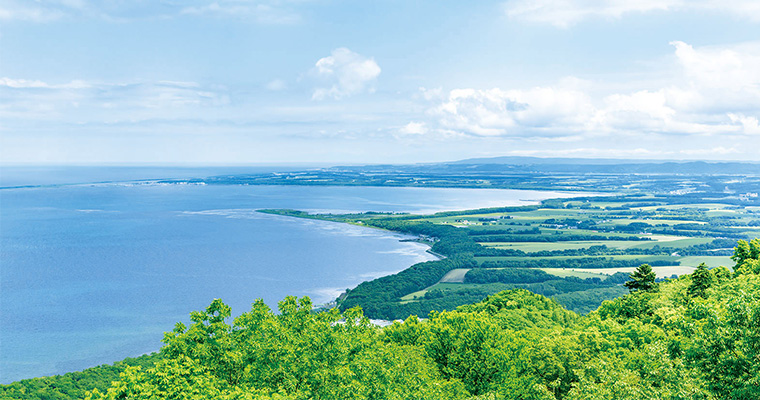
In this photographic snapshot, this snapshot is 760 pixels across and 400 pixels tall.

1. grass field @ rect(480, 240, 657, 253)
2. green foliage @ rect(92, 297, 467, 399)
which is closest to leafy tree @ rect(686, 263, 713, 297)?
green foliage @ rect(92, 297, 467, 399)

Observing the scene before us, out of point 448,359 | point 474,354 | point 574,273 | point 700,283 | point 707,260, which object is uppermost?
point 700,283

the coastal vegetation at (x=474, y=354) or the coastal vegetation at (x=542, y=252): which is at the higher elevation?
the coastal vegetation at (x=474, y=354)

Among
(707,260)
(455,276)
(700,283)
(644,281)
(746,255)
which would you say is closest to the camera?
(700,283)

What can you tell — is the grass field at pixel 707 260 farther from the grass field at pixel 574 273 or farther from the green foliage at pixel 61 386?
the green foliage at pixel 61 386

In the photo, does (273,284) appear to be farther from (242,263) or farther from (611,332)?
(611,332)

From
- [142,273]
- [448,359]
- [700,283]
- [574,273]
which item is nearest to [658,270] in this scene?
[574,273]

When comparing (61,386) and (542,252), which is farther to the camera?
(542,252)

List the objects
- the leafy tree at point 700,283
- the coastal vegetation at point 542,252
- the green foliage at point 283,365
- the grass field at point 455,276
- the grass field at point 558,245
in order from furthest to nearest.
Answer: the grass field at point 558,245 → the grass field at point 455,276 → the coastal vegetation at point 542,252 → the leafy tree at point 700,283 → the green foliage at point 283,365

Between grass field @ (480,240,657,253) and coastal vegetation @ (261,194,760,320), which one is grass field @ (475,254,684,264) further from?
grass field @ (480,240,657,253)

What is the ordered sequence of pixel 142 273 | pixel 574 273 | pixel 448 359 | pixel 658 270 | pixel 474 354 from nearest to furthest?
pixel 474 354 < pixel 448 359 < pixel 142 273 < pixel 574 273 < pixel 658 270

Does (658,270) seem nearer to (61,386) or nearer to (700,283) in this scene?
(700,283)

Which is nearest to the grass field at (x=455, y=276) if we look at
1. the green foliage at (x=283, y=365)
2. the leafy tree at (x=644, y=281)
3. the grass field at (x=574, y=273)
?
the grass field at (x=574, y=273)

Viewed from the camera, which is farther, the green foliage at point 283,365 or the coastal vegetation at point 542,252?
the coastal vegetation at point 542,252
